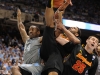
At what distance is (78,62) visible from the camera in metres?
3.39

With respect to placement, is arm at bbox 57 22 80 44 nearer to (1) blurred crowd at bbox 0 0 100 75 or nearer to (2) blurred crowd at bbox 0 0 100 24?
(1) blurred crowd at bbox 0 0 100 75

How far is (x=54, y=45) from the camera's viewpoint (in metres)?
3.31

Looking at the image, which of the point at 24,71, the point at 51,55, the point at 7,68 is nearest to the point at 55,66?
the point at 51,55

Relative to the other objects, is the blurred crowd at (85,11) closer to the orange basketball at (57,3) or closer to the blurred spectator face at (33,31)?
the blurred spectator face at (33,31)

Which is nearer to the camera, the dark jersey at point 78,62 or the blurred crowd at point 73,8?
the dark jersey at point 78,62

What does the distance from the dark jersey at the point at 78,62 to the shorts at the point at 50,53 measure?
0.15 m

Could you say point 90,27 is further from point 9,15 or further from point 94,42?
point 94,42

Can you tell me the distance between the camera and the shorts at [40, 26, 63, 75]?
3213 millimetres

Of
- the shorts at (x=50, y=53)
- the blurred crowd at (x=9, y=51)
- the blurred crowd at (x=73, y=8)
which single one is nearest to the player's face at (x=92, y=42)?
the shorts at (x=50, y=53)

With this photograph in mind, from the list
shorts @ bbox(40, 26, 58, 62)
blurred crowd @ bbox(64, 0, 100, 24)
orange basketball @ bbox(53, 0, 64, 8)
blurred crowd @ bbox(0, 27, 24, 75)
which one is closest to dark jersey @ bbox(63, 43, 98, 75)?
shorts @ bbox(40, 26, 58, 62)

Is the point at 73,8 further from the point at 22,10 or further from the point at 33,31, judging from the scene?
the point at 33,31

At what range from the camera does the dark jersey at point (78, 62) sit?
338 centimetres

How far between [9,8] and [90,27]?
4.77 m

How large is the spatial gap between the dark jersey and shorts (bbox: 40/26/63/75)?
0.15 meters
